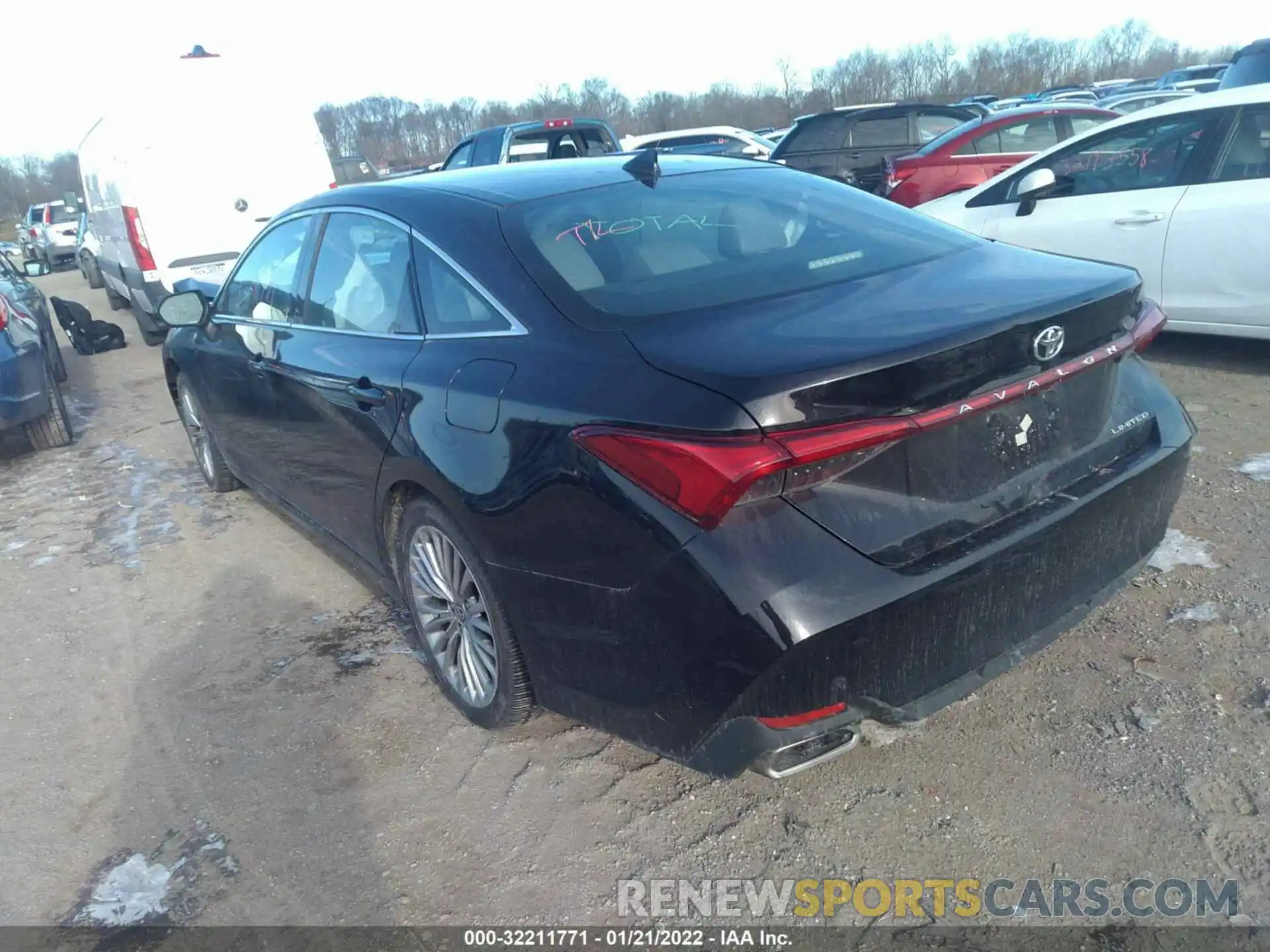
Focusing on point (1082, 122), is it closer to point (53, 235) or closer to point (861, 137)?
point (861, 137)

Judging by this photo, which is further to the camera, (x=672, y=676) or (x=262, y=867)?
(x=262, y=867)

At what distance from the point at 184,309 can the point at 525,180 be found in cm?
235

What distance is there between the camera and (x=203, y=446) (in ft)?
18.3

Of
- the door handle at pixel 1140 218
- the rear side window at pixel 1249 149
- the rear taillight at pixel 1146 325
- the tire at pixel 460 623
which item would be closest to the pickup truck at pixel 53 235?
the door handle at pixel 1140 218

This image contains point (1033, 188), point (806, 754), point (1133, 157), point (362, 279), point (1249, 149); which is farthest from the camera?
point (1033, 188)

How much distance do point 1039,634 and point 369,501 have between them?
6.87 ft

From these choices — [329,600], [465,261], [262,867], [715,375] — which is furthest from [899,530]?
[329,600]

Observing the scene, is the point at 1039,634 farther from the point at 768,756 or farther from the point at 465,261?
the point at 465,261

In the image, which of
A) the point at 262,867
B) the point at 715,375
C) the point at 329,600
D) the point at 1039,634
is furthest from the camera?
the point at 329,600

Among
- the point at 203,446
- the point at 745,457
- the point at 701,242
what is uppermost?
the point at 701,242

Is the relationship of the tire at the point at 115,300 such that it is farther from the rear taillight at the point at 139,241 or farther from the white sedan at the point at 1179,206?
the white sedan at the point at 1179,206

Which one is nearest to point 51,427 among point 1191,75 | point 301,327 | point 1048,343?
point 301,327

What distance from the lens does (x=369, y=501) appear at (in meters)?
3.32

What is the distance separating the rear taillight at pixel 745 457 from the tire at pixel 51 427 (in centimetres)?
607
